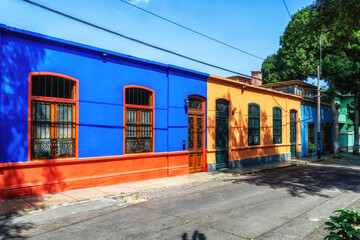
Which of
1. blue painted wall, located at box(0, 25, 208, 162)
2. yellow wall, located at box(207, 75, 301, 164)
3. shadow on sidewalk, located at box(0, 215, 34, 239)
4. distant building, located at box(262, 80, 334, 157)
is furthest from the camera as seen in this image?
distant building, located at box(262, 80, 334, 157)

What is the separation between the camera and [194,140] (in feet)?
41.8

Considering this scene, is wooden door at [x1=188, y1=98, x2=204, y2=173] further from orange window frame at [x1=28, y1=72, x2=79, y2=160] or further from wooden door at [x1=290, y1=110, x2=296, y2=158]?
wooden door at [x1=290, y1=110, x2=296, y2=158]

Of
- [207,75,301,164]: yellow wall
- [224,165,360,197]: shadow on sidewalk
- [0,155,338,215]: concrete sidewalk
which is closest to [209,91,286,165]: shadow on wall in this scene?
[207,75,301,164]: yellow wall

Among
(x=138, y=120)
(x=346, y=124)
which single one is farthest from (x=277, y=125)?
(x=346, y=124)

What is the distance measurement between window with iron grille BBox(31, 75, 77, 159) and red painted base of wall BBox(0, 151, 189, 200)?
385 millimetres

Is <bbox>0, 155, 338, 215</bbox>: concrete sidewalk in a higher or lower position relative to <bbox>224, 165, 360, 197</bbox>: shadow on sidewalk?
higher

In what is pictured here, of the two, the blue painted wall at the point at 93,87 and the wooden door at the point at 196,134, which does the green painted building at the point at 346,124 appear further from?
the blue painted wall at the point at 93,87

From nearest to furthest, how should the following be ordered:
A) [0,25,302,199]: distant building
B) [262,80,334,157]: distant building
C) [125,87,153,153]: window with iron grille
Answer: [0,25,302,199]: distant building → [125,87,153,153]: window with iron grille → [262,80,334,157]: distant building

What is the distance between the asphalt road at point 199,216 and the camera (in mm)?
5059

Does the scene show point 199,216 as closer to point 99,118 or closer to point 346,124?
point 99,118

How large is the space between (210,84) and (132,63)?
470 cm

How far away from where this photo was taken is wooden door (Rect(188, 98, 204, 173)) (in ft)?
41.3

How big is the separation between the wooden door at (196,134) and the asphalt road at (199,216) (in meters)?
3.30

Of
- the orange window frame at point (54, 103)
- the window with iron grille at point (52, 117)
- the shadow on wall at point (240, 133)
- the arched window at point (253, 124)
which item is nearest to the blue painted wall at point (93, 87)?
the orange window frame at point (54, 103)
